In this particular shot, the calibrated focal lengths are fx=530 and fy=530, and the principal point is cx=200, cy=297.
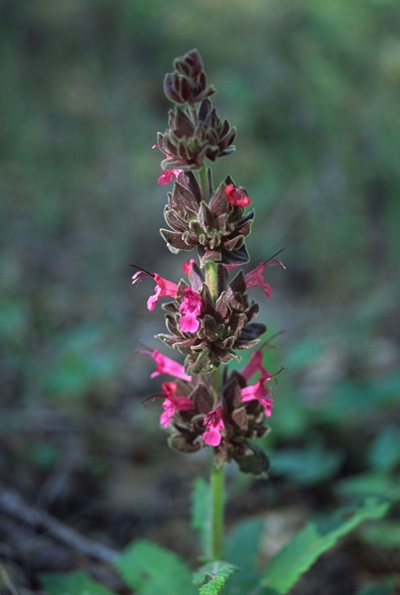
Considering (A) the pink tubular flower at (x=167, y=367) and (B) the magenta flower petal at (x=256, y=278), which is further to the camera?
(A) the pink tubular flower at (x=167, y=367)

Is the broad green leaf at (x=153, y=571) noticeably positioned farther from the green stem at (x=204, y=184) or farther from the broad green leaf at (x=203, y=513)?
the green stem at (x=204, y=184)

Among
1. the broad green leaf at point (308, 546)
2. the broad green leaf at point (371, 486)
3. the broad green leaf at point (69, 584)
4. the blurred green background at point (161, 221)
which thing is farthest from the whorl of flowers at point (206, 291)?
the blurred green background at point (161, 221)

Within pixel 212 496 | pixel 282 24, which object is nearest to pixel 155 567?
pixel 212 496

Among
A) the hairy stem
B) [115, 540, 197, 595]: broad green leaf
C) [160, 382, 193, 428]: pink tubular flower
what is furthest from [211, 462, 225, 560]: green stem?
[160, 382, 193, 428]: pink tubular flower

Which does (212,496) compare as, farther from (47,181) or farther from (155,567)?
(47,181)

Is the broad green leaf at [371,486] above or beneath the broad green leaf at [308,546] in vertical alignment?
above

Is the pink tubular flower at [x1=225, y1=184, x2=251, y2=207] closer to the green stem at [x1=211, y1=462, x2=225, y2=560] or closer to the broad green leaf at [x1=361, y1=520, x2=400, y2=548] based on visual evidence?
→ the green stem at [x1=211, y1=462, x2=225, y2=560]
